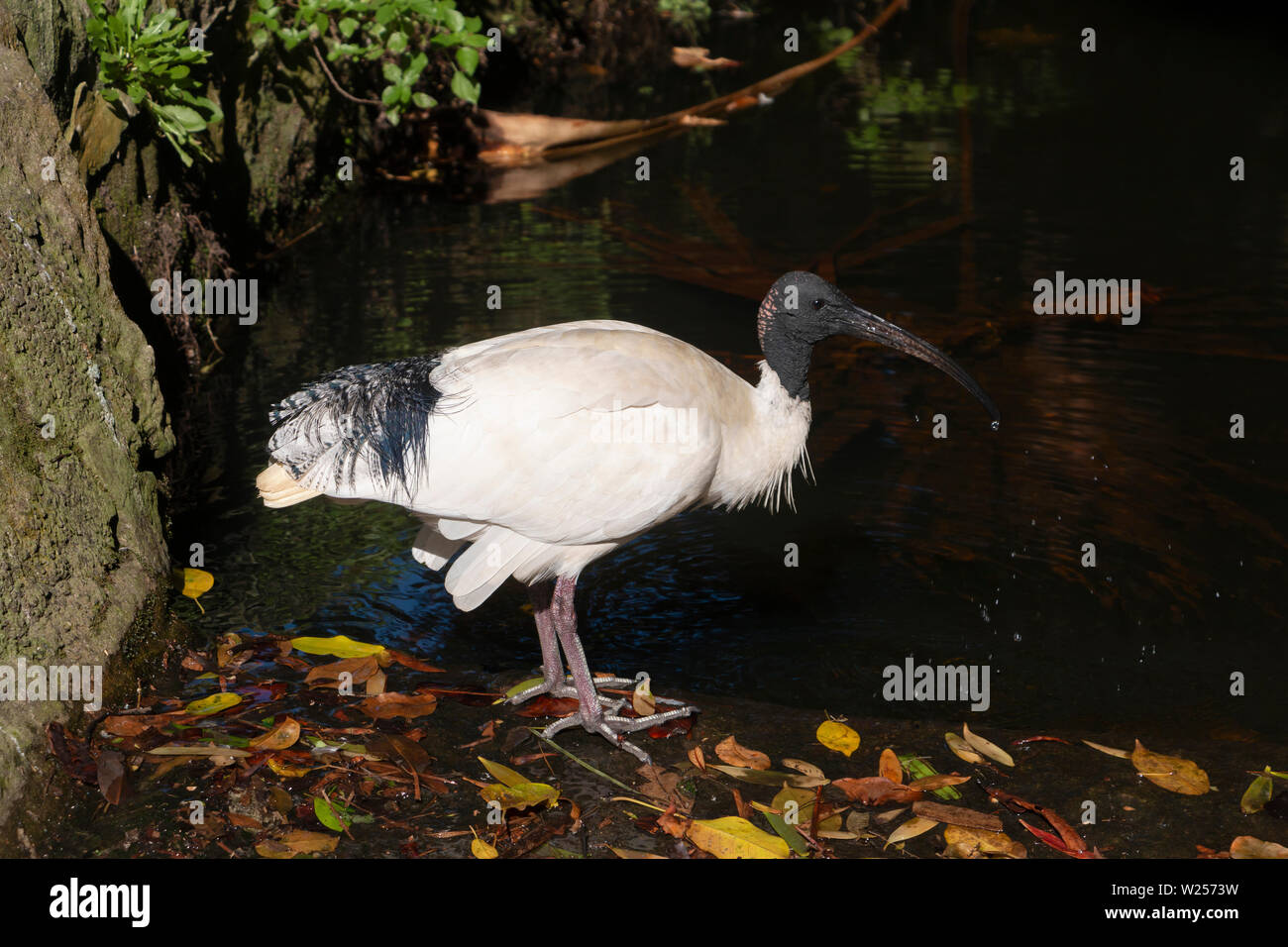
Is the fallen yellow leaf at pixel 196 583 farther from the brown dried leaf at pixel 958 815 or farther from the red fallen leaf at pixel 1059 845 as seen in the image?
the red fallen leaf at pixel 1059 845

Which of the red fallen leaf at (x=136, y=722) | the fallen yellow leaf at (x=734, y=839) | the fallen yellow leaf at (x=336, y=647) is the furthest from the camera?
the fallen yellow leaf at (x=336, y=647)

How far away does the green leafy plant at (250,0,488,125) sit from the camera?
8391 mm

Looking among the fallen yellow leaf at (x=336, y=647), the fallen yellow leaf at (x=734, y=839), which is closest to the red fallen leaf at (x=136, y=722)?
the fallen yellow leaf at (x=336, y=647)

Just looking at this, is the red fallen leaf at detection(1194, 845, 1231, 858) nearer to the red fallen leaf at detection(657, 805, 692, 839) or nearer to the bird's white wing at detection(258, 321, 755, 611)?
the red fallen leaf at detection(657, 805, 692, 839)

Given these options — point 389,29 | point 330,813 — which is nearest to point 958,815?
point 330,813

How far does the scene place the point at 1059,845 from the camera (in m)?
3.74

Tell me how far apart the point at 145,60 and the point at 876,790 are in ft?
16.4

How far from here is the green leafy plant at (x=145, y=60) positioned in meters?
6.22

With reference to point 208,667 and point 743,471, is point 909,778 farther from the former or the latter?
point 208,667

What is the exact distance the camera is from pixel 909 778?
4066mm

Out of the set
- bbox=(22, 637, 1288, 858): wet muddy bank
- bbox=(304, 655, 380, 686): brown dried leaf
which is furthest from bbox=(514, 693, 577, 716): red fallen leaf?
bbox=(304, 655, 380, 686): brown dried leaf

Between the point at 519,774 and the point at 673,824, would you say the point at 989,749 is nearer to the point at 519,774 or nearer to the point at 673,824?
the point at 673,824

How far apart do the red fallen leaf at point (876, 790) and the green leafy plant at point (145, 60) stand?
478 cm
